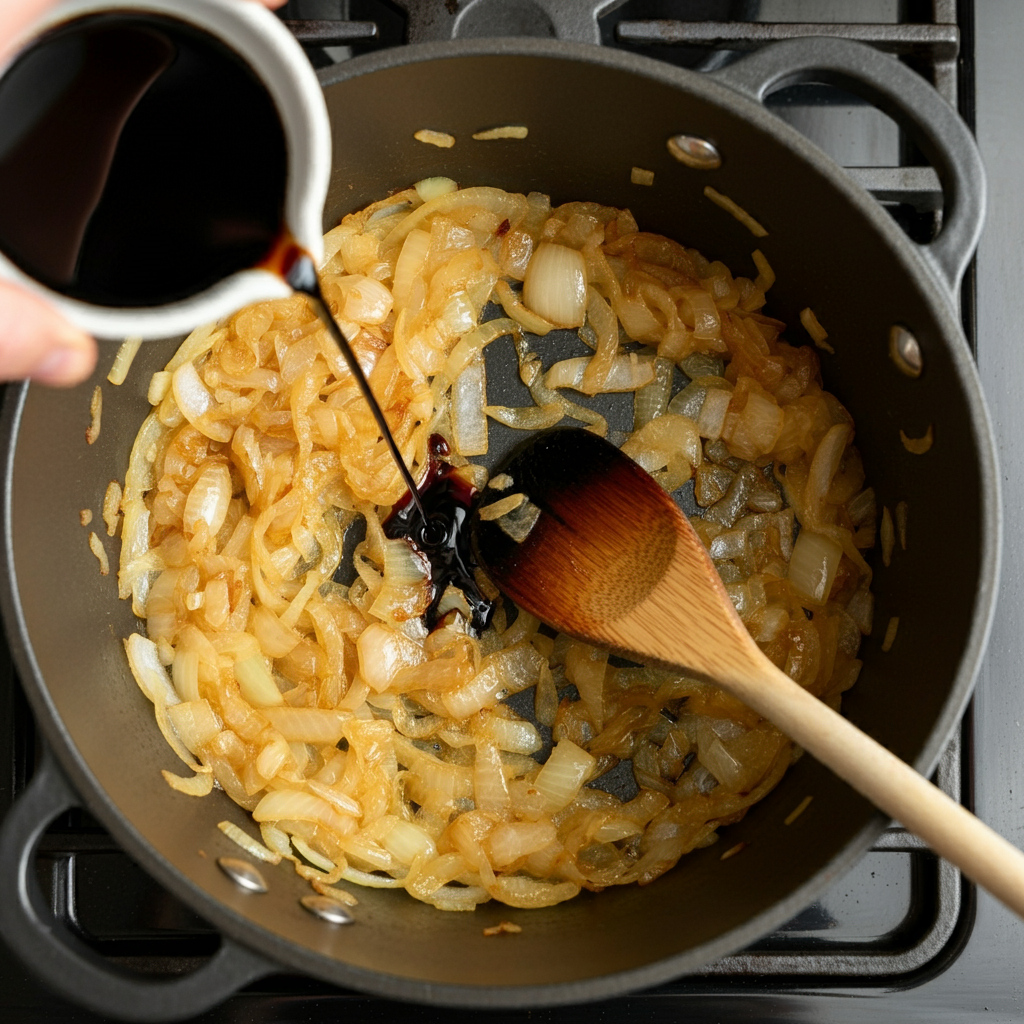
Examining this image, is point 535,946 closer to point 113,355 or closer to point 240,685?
point 240,685

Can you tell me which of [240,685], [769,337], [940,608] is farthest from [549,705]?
[769,337]

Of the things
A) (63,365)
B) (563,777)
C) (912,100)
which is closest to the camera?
(63,365)

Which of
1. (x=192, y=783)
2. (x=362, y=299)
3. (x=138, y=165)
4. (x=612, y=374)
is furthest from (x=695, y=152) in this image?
(x=192, y=783)

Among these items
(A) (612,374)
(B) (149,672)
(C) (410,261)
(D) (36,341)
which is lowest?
(B) (149,672)

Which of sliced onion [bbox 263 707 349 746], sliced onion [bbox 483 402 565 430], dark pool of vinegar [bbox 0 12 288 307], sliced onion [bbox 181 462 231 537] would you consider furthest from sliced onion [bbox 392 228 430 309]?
sliced onion [bbox 263 707 349 746]

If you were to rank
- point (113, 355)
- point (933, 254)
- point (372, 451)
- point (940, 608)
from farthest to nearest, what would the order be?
point (372, 451) → point (113, 355) → point (940, 608) → point (933, 254)

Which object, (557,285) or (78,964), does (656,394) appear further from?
(78,964)
